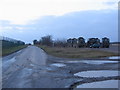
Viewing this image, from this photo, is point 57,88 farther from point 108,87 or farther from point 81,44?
point 81,44

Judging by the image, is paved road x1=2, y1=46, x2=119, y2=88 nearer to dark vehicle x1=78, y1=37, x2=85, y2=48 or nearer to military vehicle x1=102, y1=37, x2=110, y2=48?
military vehicle x1=102, y1=37, x2=110, y2=48

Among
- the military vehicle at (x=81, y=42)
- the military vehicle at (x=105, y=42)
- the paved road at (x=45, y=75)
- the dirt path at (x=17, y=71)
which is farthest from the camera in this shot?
the military vehicle at (x=81, y=42)

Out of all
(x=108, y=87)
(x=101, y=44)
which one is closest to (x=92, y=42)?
(x=101, y=44)

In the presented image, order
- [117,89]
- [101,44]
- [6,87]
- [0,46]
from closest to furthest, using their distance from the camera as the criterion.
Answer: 1. [117,89]
2. [6,87]
3. [0,46]
4. [101,44]

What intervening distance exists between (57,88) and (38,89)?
778mm

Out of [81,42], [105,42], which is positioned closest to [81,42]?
[81,42]

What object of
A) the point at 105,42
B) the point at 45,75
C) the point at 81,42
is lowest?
the point at 45,75

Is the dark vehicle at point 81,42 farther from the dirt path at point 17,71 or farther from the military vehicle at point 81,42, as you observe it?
the dirt path at point 17,71

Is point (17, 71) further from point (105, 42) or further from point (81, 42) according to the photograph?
point (81, 42)

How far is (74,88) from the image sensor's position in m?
10.2

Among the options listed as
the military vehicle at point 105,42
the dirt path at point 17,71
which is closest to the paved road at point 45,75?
the dirt path at point 17,71

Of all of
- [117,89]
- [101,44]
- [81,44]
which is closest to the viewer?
[117,89]

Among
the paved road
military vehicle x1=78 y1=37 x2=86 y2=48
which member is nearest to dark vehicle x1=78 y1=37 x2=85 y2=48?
military vehicle x1=78 y1=37 x2=86 y2=48

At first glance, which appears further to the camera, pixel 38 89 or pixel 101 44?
pixel 101 44
